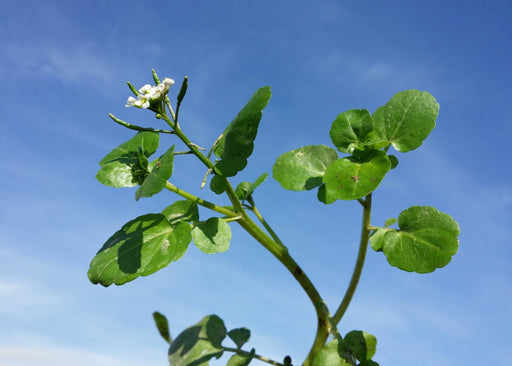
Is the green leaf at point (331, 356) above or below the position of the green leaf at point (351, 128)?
below

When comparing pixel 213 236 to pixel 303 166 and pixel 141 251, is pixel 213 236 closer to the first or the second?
pixel 141 251

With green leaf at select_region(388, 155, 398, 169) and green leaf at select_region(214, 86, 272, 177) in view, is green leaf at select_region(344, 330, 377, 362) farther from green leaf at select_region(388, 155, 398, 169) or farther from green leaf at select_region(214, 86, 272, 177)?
green leaf at select_region(214, 86, 272, 177)

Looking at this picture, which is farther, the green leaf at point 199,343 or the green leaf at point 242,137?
the green leaf at point 199,343

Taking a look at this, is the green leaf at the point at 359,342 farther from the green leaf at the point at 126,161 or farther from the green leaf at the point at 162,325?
the green leaf at the point at 126,161

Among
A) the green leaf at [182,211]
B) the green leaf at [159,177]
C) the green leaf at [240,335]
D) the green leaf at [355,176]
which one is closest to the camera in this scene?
the green leaf at [159,177]

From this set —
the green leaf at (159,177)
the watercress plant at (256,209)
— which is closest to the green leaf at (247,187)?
the watercress plant at (256,209)

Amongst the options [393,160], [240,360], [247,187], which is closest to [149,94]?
[247,187]

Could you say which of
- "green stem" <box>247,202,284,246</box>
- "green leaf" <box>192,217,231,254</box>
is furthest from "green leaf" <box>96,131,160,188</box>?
"green stem" <box>247,202,284,246</box>
